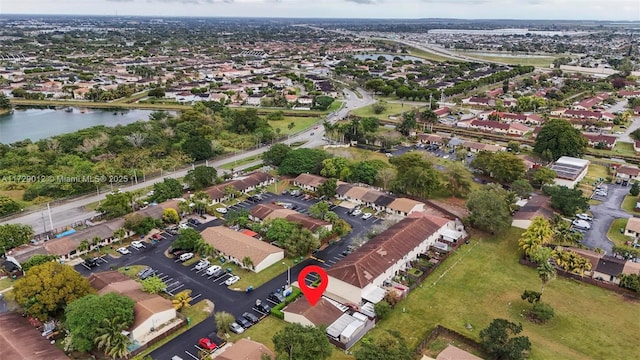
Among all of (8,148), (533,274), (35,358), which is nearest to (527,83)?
(533,274)

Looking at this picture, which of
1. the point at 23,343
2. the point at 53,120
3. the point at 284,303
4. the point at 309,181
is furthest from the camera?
the point at 53,120

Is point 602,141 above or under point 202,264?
above

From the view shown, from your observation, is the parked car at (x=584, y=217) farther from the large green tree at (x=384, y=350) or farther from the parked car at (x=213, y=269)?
the parked car at (x=213, y=269)

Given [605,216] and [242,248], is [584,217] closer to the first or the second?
[605,216]

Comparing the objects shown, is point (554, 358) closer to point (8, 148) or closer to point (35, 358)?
point (35, 358)

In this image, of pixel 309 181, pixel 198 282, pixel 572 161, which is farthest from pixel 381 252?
pixel 572 161

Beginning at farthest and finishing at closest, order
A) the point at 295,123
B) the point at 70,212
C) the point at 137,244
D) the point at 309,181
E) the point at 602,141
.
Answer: the point at 295,123, the point at 602,141, the point at 309,181, the point at 70,212, the point at 137,244

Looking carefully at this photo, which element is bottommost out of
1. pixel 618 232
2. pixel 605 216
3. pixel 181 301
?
pixel 181 301
